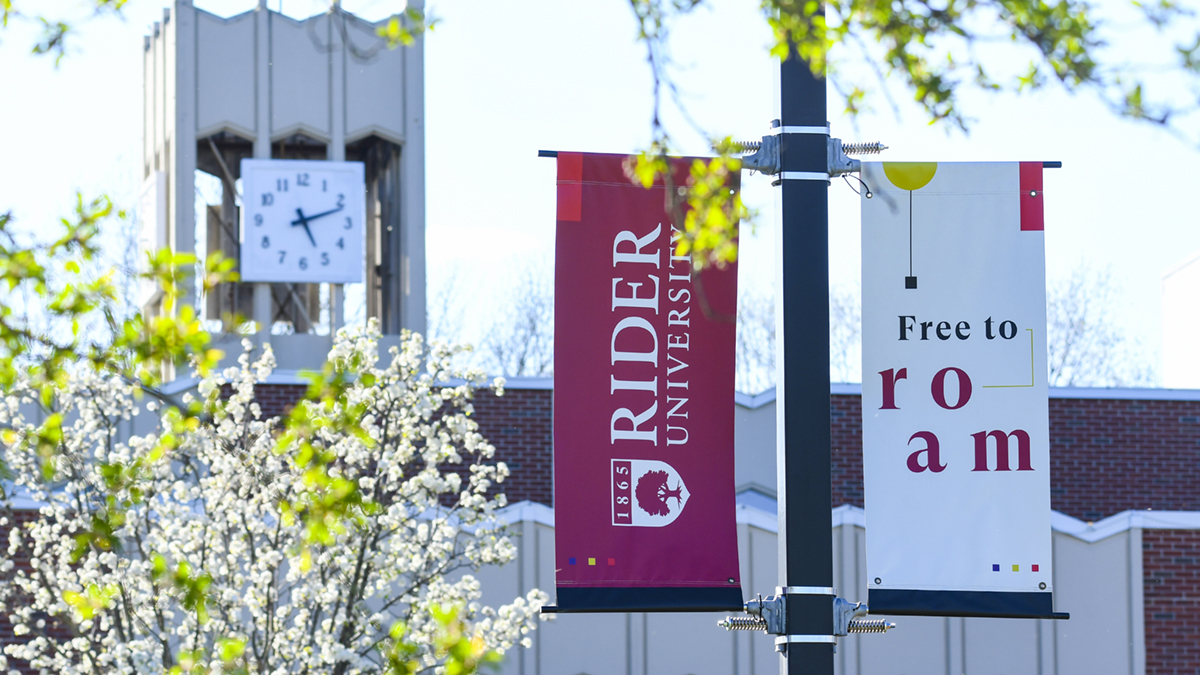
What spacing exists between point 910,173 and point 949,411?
115cm

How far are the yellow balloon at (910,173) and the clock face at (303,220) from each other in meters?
11.6

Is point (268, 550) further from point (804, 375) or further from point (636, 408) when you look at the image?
point (804, 375)

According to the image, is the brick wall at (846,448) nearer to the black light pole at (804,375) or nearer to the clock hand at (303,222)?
the clock hand at (303,222)

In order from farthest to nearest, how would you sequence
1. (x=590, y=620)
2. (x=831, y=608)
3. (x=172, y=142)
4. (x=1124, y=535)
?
(x=172, y=142), (x=1124, y=535), (x=590, y=620), (x=831, y=608)

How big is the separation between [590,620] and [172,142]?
30.1 ft

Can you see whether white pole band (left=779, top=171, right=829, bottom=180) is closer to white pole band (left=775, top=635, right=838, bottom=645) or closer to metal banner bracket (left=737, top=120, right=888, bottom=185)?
metal banner bracket (left=737, top=120, right=888, bottom=185)

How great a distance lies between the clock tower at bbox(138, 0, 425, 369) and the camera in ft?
56.6

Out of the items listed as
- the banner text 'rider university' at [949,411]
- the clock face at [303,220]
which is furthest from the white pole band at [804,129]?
the clock face at [303,220]

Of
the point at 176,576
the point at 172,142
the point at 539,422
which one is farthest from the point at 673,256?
the point at 172,142

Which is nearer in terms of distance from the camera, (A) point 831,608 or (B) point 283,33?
(A) point 831,608

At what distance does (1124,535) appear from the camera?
1373 centimetres

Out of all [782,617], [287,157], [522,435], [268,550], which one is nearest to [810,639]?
[782,617]

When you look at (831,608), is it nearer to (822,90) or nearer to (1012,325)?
(1012,325)

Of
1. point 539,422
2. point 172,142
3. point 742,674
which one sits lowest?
point 742,674
